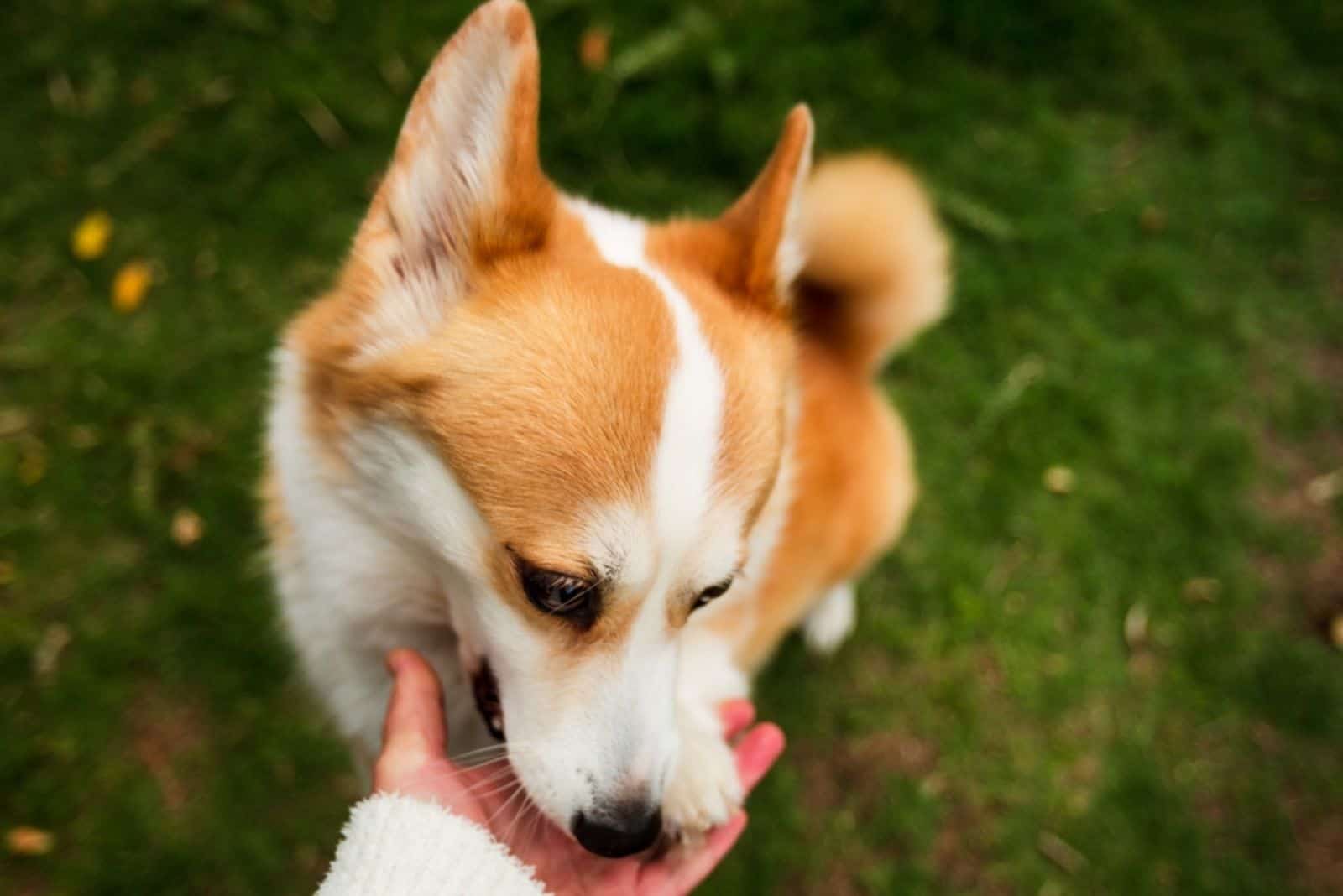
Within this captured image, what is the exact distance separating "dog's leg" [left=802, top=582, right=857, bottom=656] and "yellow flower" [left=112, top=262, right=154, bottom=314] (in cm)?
269

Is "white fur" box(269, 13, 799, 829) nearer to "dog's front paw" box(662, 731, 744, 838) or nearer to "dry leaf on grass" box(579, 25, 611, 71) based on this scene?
"dog's front paw" box(662, 731, 744, 838)

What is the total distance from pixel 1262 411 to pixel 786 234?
2.90m

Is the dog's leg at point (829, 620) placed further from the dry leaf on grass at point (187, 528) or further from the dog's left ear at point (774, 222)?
the dry leaf on grass at point (187, 528)

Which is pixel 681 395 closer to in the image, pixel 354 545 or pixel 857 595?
pixel 354 545

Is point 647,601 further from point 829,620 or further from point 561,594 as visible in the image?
point 829,620

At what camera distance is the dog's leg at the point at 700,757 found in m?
A: 1.64

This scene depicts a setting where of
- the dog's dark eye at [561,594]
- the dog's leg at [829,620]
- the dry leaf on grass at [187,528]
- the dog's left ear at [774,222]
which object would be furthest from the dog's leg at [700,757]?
the dry leaf on grass at [187,528]

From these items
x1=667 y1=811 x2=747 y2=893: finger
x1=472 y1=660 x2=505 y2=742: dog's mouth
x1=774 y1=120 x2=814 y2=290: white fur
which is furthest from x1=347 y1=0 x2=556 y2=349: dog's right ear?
x1=667 y1=811 x2=747 y2=893: finger

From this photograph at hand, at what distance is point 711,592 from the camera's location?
1.57 m

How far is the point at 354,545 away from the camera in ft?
5.53

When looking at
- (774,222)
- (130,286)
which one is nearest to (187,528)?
(130,286)

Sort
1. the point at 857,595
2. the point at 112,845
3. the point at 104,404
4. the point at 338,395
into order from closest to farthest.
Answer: the point at 338,395 → the point at 112,845 → the point at 104,404 → the point at 857,595

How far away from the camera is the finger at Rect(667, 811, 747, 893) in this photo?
1.76 m

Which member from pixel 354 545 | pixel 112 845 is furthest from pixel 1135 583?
pixel 112 845
